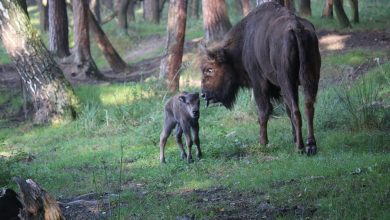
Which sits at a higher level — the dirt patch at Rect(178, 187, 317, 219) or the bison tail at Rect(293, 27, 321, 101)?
the bison tail at Rect(293, 27, 321, 101)

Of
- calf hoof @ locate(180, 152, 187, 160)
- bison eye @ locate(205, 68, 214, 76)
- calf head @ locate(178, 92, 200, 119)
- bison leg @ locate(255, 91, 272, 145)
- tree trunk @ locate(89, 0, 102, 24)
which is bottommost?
A: tree trunk @ locate(89, 0, 102, 24)

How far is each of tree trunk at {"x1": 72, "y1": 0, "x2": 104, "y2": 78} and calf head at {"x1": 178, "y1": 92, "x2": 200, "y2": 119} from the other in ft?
36.8

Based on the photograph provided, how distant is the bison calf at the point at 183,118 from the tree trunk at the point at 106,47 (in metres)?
12.4

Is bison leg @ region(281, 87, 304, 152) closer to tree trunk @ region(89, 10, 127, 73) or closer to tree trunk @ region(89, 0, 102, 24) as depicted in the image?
tree trunk @ region(89, 10, 127, 73)

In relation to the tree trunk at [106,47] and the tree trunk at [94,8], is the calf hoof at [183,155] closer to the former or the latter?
the tree trunk at [106,47]

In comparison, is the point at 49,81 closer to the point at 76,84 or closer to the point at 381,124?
the point at 76,84

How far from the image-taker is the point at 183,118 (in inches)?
465

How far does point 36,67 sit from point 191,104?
6.68 meters

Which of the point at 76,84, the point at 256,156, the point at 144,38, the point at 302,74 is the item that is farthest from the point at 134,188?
the point at 144,38

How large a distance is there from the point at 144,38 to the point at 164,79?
14.5 m

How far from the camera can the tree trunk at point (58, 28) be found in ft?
79.6

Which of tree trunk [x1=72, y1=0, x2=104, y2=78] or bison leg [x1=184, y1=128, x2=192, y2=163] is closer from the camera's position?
bison leg [x1=184, y1=128, x2=192, y2=163]

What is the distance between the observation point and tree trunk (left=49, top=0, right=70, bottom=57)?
2427cm

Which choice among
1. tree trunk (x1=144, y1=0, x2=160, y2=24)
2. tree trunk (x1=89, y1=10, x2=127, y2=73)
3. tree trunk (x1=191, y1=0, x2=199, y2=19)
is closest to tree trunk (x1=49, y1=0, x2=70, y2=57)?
tree trunk (x1=89, y1=10, x2=127, y2=73)
